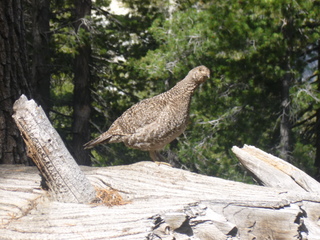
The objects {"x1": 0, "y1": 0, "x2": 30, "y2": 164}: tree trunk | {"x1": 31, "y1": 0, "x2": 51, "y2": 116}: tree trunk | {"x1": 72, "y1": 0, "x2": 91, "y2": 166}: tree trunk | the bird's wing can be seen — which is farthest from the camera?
{"x1": 72, "y1": 0, "x2": 91, "y2": 166}: tree trunk

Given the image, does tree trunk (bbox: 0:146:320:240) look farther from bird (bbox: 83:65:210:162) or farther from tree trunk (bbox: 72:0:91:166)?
tree trunk (bbox: 72:0:91:166)

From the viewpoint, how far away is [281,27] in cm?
950

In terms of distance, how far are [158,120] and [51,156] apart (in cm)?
190

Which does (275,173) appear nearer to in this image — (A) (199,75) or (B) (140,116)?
(A) (199,75)

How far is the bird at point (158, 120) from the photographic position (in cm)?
449

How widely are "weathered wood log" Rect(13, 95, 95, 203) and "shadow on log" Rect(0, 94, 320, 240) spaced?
8cm

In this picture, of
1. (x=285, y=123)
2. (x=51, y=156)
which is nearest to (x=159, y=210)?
(x=51, y=156)

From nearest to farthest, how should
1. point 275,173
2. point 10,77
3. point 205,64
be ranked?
point 275,173 → point 10,77 → point 205,64

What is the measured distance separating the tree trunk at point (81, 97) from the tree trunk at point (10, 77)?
6731mm

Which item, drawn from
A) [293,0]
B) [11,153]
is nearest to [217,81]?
[293,0]

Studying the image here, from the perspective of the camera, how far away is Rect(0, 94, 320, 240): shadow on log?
245 cm

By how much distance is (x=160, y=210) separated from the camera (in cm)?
254

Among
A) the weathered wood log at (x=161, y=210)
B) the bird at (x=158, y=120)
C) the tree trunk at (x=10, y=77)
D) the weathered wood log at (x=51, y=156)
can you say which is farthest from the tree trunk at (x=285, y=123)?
the weathered wood log at (x=51, y=156)

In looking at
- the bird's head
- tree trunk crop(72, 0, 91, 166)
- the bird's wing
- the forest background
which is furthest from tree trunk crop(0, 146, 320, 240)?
tree trunk crop(72, 0, 91, 166)
